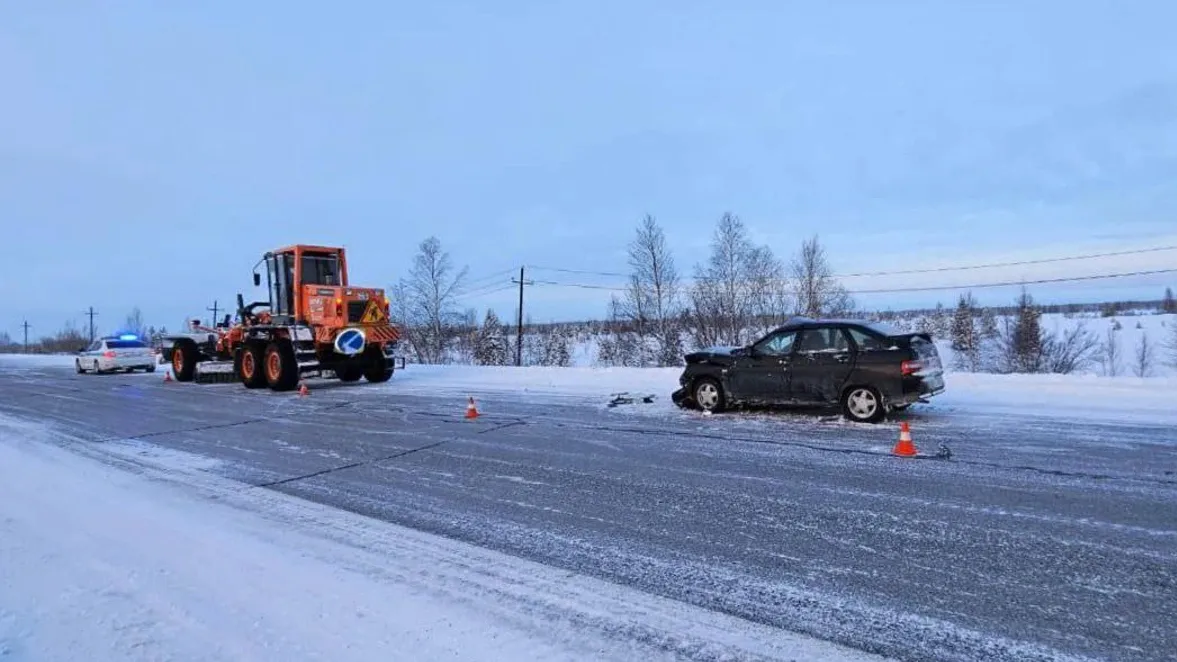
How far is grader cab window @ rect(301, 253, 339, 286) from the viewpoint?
64.1 feet

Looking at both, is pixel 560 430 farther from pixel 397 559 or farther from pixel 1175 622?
pixel 1175 622

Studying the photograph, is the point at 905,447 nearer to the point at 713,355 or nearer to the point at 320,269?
the point at 713,355

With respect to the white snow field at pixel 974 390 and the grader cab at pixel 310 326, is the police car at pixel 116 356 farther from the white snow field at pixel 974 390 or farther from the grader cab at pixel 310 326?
the white snow field at pixel 974 390

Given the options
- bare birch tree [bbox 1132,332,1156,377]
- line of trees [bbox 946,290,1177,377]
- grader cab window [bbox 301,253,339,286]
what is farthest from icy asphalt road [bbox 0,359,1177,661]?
bare birch tree [bbox 1132,332,1156,377]

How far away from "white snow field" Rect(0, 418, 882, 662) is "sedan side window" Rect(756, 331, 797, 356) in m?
8.07

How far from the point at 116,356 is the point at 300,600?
30.6m

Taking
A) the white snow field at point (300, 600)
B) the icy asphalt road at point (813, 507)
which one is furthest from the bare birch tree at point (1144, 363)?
the white snow field at point (300, 600)

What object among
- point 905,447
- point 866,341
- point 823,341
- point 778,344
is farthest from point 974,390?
point 905,447

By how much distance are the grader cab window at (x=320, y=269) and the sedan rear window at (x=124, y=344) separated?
1566 centimetres

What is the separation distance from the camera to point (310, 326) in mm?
19125

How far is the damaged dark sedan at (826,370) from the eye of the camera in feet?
37.0

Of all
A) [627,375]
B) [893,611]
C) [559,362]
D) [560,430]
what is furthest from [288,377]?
[559,362]

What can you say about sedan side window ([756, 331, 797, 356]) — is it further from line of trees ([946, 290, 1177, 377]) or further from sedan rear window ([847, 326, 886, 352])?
line of trees ([946, 290, 1177, 377])

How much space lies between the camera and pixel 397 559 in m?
5.25
